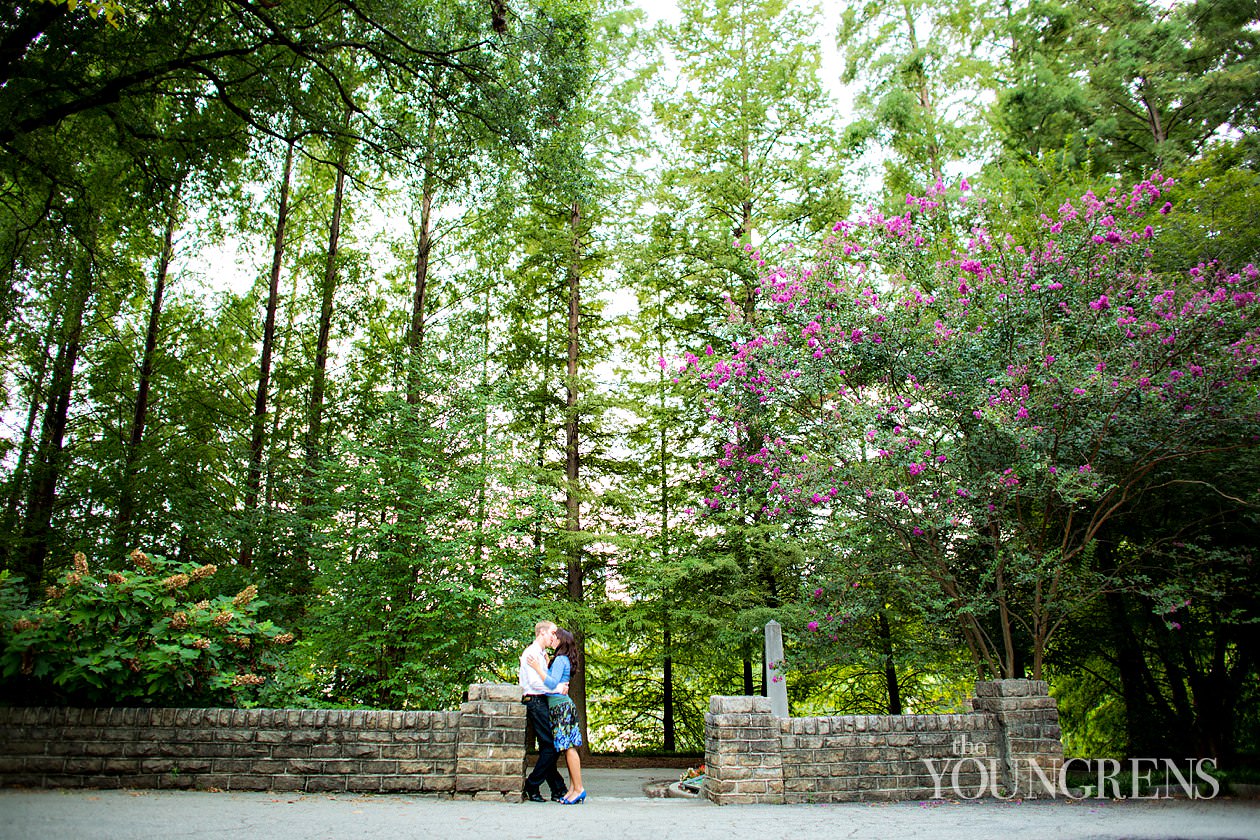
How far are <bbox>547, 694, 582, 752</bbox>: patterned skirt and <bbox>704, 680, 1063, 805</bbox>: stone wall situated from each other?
129cm

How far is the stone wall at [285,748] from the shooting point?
5.37 meters

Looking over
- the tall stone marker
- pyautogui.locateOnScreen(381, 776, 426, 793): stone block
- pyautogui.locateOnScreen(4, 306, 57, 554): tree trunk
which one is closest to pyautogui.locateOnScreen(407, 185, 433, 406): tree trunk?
pyautogui.locateOnScreen(381, 776, 426, 793): stone block

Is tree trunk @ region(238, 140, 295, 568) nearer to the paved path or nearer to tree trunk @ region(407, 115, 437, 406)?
tree trunk @ region(407, 115, 437, 406)

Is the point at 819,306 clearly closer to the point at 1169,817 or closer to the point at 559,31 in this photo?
the point at 559,31

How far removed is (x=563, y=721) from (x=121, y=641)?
12.1ft

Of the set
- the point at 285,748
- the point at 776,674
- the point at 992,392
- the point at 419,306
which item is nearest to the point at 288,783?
the point at 285,748

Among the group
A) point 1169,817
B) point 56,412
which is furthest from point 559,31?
point 56,412

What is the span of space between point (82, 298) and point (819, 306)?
10612 mm

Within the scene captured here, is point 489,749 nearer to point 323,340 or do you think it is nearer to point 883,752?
point 883,752

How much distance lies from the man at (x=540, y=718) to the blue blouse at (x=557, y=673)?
0.18 ft

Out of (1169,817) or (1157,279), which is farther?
(1157,279)

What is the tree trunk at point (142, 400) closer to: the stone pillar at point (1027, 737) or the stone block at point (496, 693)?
the stone block at point (496, 693)

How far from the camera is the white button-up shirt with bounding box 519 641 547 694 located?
601 cm

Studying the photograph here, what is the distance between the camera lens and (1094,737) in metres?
14.3
